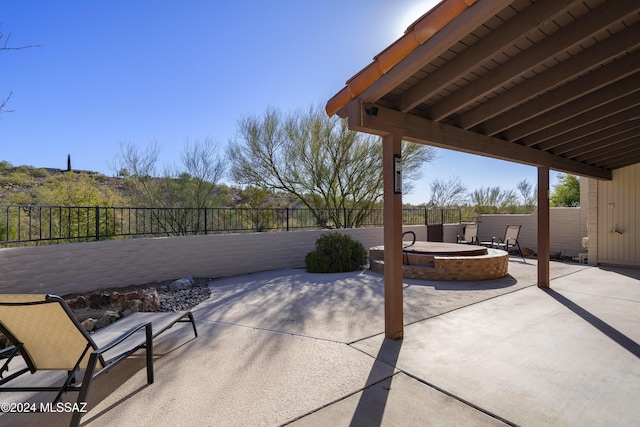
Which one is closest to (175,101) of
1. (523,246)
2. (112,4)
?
A: (112,4)

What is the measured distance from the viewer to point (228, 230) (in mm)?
7816

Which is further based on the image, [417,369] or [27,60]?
[27,60]

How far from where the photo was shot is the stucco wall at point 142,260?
5027 millimetres

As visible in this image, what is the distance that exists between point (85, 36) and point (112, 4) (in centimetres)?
112

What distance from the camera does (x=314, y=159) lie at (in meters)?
11.0

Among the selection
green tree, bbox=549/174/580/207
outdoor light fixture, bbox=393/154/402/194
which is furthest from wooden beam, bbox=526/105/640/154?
green tree, bbox=549/174/580/207

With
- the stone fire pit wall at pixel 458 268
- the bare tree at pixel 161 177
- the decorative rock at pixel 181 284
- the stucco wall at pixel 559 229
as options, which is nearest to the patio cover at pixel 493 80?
the stone fire pit wall at pixel 458 268

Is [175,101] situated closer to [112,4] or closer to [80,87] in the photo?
[80,87]

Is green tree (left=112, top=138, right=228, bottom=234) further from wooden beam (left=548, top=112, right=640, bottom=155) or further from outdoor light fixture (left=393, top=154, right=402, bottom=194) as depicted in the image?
wooden beam (left=548, top=112, right=640, bottom=155)

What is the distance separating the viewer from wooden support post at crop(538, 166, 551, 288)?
18.5 ft

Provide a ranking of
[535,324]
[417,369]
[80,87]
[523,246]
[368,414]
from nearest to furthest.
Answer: [368,414] → [417,369] → [535,324] → [80,87] → [523,246]

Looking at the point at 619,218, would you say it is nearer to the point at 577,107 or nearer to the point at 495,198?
the point at 577,107

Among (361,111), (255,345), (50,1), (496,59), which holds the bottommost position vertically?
(255,345)

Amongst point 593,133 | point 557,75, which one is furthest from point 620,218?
point 557,75
